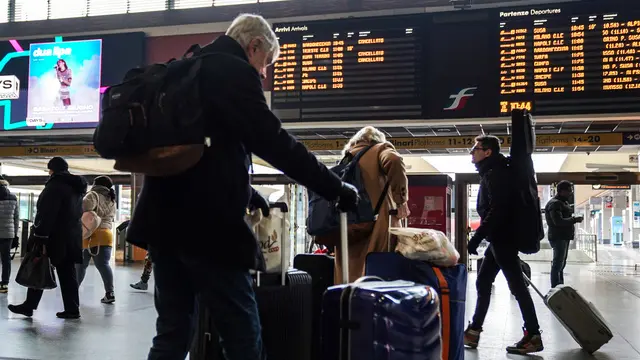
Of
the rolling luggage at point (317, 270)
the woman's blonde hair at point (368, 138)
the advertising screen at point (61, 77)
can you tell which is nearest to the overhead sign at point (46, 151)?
the advertising screen at point (61, 77)

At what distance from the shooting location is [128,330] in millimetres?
4973

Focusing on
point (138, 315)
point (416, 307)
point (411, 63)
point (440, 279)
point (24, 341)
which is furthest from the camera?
point (411, 63)

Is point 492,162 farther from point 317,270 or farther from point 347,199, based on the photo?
point 347,199

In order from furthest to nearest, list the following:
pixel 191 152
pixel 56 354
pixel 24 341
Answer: pixel 24 341, pixel 56 354, pixel 191 152

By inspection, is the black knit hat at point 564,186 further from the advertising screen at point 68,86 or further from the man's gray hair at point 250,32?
the man's gray hair at point 250,32

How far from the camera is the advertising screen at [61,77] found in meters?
8.99

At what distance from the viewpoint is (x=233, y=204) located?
72.1 inches

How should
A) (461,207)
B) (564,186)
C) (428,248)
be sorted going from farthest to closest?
(461,207)
(564,186)
(428,248)

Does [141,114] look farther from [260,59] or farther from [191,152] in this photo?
[260,59]

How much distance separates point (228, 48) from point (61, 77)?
7.99m

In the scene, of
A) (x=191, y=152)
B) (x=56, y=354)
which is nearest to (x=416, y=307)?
(x=191, y=152)

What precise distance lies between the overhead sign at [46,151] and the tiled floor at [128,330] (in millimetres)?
3828

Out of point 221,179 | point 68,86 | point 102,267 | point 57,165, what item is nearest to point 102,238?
point 102,267

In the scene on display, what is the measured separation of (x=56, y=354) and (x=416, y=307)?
2.81 meters
